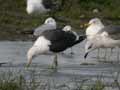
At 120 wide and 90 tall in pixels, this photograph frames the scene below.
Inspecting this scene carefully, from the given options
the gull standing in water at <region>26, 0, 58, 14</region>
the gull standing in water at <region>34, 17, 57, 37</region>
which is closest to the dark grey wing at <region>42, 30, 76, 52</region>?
the gull standing in water at <region>34, 17, 57, 37</region>

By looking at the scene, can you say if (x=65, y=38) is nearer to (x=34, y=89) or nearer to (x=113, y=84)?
(x=113, y=84)

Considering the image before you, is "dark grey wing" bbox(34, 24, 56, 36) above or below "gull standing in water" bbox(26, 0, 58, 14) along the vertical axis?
below

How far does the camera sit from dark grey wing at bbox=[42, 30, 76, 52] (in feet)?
45.6

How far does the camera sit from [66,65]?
13766 mm

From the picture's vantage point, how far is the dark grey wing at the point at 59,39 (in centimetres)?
1390

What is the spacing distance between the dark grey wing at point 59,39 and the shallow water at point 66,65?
374mm

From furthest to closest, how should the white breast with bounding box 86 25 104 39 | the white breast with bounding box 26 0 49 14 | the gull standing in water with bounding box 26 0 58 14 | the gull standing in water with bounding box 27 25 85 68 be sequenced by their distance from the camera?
the gull standing in water with bounding box 26 0 58 14
the white breast with bounding box 26 0 49 14
the white breast with bounding box 86 25 104 39
the gull standing in water with bounding box 27 25 85 68

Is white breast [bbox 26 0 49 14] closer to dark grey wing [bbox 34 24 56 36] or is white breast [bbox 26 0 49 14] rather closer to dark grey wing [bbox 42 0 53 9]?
dark grey wing [bbox 42 0 53 9]

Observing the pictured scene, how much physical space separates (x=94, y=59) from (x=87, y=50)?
37 cm

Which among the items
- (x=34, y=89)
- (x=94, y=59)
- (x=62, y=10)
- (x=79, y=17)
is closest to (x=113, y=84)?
(x=34, y=89)

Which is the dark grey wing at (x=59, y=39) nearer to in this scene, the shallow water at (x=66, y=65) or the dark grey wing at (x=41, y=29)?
the shallow water at (x=66, y=65)

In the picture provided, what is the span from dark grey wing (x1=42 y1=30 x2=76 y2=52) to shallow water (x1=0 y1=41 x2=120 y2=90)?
1.23 ft

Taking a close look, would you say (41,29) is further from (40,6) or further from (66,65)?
(40,6)

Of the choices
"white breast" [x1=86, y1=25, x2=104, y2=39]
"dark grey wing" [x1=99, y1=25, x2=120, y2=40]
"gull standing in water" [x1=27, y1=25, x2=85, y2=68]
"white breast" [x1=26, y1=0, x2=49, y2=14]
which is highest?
"white breast" [x1=26, y1=0, x2=49, y2=14]
